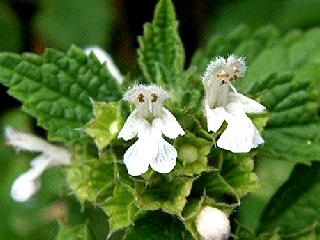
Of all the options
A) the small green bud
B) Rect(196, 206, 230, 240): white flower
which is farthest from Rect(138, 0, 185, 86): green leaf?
Rect(196, 206, 230, 240): white flower

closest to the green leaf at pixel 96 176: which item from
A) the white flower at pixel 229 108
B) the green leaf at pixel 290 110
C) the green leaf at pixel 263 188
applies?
the white flower at pixel 229 108

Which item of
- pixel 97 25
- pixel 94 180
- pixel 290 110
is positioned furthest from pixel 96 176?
pixel 97 25

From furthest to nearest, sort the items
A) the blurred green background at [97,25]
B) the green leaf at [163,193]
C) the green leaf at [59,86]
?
the blurred green background at [97,25] → the green leaf at [59,86] → the green leaf at [163,193]

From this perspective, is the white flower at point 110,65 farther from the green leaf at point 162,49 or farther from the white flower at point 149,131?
the white flower at point 149,131

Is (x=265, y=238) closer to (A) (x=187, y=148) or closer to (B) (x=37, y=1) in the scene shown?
(A) (x=187, y=148)

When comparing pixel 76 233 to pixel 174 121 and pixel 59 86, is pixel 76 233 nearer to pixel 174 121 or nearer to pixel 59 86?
pixel 59 86

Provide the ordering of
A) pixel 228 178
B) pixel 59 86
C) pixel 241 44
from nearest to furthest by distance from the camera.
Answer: pixel 228 178, pixel 59 86, pixel 241 44
